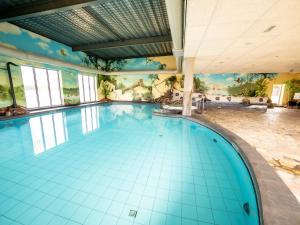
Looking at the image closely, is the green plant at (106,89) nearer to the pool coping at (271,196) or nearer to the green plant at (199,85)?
the green plant at (199,85)

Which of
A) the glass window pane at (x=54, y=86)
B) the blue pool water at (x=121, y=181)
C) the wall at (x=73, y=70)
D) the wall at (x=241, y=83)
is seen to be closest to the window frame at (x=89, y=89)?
the wall at (x=73, y=70)

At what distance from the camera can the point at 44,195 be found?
203cm

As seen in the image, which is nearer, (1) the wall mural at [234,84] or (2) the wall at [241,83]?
(2) the wall at [241,83]

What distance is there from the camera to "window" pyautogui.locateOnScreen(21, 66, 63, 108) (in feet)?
23.8

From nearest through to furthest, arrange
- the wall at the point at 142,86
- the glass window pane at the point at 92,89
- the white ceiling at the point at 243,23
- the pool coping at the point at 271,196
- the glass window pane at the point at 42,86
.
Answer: the pool coping at the point at 271,196 < the white ceiling at the point at 243,23 < the glass window pane at the point at 42,86 < the glass window pane at the point at 92,89 < the wall at the point at 142,86

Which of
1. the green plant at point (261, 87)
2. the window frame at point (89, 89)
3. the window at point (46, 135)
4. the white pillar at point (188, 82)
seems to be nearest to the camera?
the window at point (46, 135)

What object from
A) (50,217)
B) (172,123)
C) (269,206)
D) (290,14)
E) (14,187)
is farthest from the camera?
(172,123)

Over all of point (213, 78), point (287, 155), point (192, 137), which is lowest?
point (192, 137)

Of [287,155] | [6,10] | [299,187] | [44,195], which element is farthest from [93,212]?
[6,10]

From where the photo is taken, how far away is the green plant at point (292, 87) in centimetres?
1119

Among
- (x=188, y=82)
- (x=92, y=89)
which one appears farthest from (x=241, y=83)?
(x=92, y=89)

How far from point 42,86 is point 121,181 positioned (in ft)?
28.1

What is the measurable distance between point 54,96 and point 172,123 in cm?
785

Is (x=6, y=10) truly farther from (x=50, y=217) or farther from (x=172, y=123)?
(x=172, y=123)
